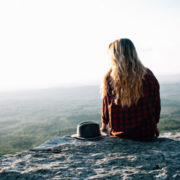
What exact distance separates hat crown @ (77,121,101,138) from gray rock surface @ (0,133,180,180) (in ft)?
0.83

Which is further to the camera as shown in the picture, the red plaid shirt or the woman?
the red plaid shirt

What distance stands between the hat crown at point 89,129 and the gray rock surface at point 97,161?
25 cm

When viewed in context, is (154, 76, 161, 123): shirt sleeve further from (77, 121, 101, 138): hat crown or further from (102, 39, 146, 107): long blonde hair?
(77, 121, 101, 138): hat crown

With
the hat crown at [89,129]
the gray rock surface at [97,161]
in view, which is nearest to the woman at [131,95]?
the gray rock surface at [97,161]

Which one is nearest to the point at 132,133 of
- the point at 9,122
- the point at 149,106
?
the point at 149,106

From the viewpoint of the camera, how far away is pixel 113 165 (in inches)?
121

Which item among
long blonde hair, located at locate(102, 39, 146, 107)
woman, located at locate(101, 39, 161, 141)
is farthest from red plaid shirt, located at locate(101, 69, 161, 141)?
long blonde hair, located at locate(102, 39, 146, 107)

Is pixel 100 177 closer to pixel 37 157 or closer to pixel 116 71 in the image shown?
pixel 37 157

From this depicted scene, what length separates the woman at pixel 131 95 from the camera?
4.02 meters

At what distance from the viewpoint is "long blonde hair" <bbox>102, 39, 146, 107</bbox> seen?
157 inches

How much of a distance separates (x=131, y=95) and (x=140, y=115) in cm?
44

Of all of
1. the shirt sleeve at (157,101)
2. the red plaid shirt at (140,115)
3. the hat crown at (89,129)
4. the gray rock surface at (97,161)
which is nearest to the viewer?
A: the gray rock surface at (97,161)

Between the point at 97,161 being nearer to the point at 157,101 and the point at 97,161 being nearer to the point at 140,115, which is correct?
the point at 140,115

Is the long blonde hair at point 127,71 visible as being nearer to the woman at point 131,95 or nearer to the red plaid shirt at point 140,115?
the woman at point 131,95
